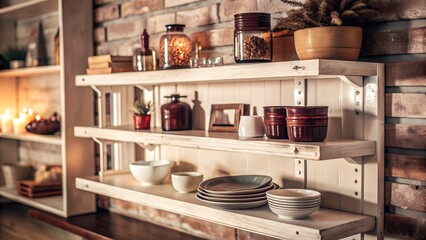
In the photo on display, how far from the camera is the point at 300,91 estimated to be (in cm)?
201

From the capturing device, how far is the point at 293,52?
192 cm

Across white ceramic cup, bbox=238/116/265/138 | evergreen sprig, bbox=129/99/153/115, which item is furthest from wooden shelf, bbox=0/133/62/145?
white ceramic cup, bbox=238/116/265/138

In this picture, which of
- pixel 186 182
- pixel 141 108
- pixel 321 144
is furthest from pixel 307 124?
pixel 141 108

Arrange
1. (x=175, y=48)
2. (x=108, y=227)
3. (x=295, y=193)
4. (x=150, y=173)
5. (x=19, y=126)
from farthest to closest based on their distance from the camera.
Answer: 1. (x=19, y=126)
2. (x=108, y=227)
3. (x=150, y=173)
4. (x=175, y=48)
5. (x=295, y=193)

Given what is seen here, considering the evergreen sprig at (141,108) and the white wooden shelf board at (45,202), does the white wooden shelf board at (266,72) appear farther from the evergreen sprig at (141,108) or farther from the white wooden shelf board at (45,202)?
the white wooden shelf board at (45,202)

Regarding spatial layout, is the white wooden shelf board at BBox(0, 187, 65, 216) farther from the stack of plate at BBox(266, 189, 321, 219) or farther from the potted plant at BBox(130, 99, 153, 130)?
the stack of plate at BBox(266, 189, 321, 219)

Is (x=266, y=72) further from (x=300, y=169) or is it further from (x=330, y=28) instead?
(x=300, y=169)

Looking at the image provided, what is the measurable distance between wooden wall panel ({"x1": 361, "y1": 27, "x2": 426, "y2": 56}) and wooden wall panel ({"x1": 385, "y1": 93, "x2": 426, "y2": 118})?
0.14 meters

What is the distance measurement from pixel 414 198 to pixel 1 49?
3.08m

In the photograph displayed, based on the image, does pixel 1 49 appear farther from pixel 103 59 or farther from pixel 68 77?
pixel 103 59

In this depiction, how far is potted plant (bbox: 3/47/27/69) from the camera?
3.54 meters

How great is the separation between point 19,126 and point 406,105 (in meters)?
2.48

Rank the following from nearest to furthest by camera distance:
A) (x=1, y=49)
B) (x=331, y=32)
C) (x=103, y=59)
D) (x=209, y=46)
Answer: (x=331, y=32)
(x=209, y=46)
(x=103, y=59)
(x=1, y=49)

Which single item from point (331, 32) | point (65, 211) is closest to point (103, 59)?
point (65, 211)
